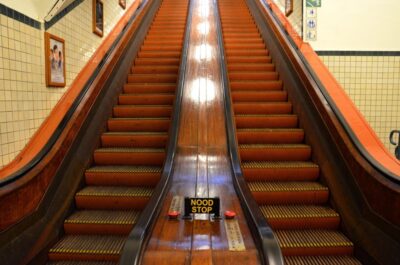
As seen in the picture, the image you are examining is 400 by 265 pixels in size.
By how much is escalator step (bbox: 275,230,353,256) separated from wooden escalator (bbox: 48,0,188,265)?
1257 millimetres

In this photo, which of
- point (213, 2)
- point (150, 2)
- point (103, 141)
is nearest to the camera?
point (103, 141)

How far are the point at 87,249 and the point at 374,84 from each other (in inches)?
189

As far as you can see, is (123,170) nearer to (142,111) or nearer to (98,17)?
(142,111)

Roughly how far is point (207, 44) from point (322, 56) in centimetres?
195

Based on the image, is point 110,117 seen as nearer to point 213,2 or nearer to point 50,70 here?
point 50,70

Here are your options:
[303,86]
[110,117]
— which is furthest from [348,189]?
[110,117]

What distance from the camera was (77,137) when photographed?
307 centimetres

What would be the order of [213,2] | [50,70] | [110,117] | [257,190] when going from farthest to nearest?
[213,2], [110,117], [50,70], [257,190]

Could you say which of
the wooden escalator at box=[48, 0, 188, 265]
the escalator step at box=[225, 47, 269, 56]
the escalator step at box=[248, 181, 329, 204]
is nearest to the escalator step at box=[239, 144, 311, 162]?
the escalator step at box=[248, 181, 329, 204]

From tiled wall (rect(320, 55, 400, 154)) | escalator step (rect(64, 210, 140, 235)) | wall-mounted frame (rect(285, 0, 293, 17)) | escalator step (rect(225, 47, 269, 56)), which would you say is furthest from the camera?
wall-mounted frame (rect(285, 0, 293, 17))

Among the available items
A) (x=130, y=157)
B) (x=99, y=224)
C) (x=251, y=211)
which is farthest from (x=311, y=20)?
(x=99, y=224)

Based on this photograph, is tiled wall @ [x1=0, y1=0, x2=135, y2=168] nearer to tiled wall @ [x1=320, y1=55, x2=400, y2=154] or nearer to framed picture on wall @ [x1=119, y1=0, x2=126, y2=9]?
framed picture on wall @ [x1=119, y1=0, x2=126, y2=9]

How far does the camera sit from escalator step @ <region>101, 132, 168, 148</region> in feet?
11.7

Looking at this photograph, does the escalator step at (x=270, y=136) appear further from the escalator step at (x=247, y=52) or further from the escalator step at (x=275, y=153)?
the escalator step at (x=247, y=52)
